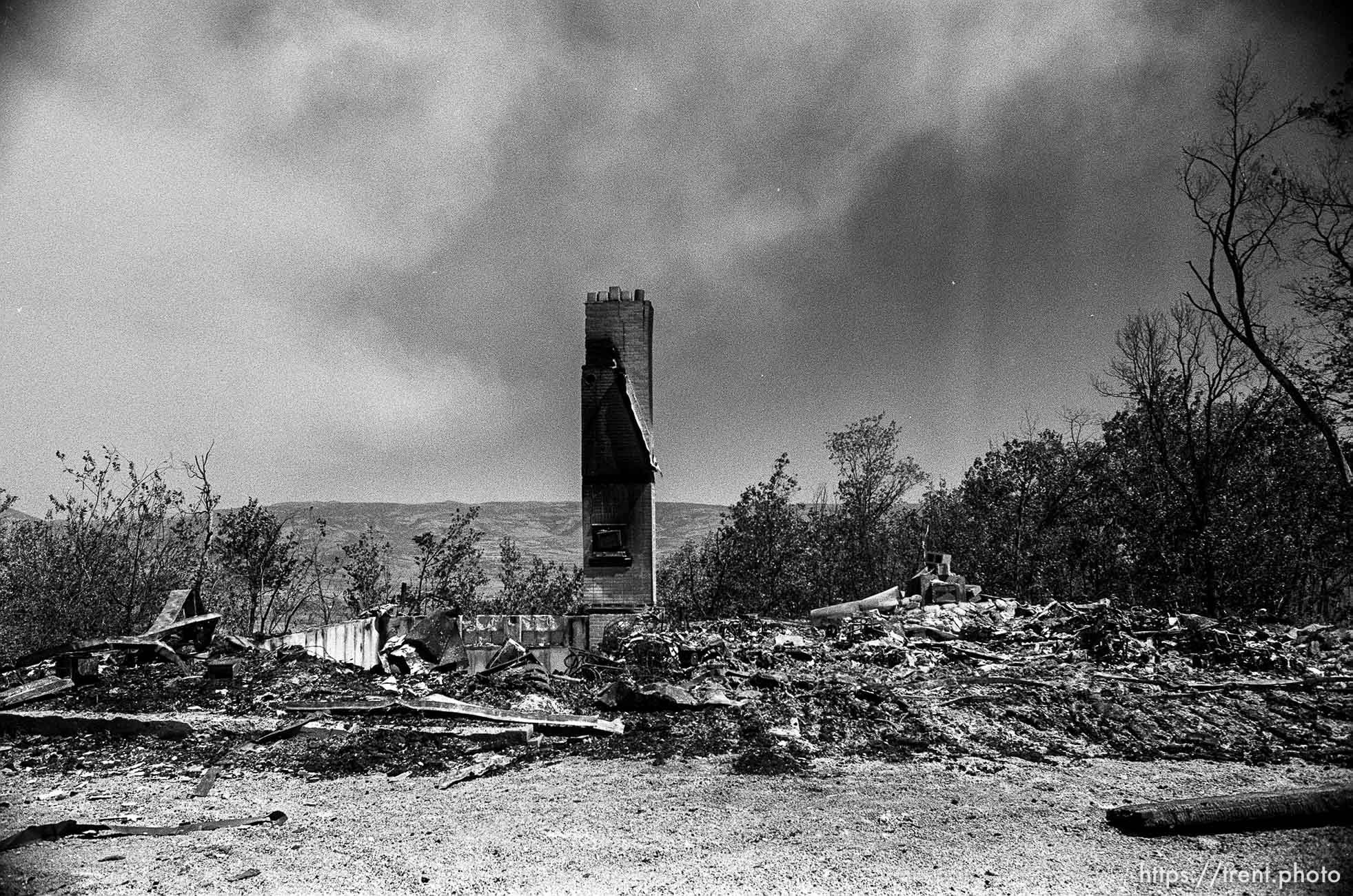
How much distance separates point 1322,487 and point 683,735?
16.6 metres

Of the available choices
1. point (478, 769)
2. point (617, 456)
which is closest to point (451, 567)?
point (617, 456)

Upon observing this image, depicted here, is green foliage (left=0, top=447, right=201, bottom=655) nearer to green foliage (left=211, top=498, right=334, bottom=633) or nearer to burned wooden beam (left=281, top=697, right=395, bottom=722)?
green foliage (left=211, top=498, right=334, bottom=633)

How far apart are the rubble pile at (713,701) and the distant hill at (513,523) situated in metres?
38.7

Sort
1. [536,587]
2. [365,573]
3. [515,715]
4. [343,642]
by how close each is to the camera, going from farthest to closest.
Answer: [536,587]
[365,573]
[343,642]
[515,715]

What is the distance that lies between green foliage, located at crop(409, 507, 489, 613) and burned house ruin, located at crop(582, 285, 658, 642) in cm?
649

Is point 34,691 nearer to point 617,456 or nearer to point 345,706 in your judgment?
point 345,706

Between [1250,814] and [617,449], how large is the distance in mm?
7834

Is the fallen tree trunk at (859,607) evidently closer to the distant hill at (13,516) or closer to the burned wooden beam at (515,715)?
the burned wooden beam at (515,715)

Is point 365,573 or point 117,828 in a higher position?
point 365,573

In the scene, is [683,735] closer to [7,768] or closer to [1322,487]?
[7,768]

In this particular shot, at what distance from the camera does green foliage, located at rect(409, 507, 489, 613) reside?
16219 mm

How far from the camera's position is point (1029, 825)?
430 cm

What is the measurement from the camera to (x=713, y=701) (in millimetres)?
7164

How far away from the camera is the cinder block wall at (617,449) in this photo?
34.1 feet
